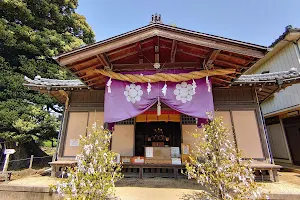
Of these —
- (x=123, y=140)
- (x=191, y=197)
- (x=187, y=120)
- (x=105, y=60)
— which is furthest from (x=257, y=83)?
(x=123, y=140)

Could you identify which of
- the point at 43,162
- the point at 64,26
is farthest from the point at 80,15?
the point at 43,162

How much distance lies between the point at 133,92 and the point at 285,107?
1042 cm

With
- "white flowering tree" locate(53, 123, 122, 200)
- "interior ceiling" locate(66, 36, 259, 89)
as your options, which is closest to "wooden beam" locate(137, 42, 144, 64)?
"interior ceiling" locate(66, 36, 259, 89)

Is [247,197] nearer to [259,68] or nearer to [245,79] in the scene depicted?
[245,79]

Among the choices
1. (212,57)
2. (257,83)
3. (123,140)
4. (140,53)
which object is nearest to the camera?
(212,57)

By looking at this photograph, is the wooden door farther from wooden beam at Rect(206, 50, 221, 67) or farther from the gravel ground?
wooden beam at Rect(206, 50, 221, 67)

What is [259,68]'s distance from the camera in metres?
13.6

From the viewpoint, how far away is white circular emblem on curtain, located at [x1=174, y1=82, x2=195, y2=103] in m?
5.58

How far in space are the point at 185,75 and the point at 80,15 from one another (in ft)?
52.6

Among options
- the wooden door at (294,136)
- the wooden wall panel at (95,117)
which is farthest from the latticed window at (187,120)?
the wooden door at (294,136)

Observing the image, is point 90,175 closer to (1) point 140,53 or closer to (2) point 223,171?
(2) point 223,171

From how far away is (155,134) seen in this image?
432 inches

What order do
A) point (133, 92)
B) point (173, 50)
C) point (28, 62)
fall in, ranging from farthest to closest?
point (28, 62), point (133, 92), point (173, 50)

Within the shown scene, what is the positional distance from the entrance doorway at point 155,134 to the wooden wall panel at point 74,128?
4011 millimetres
